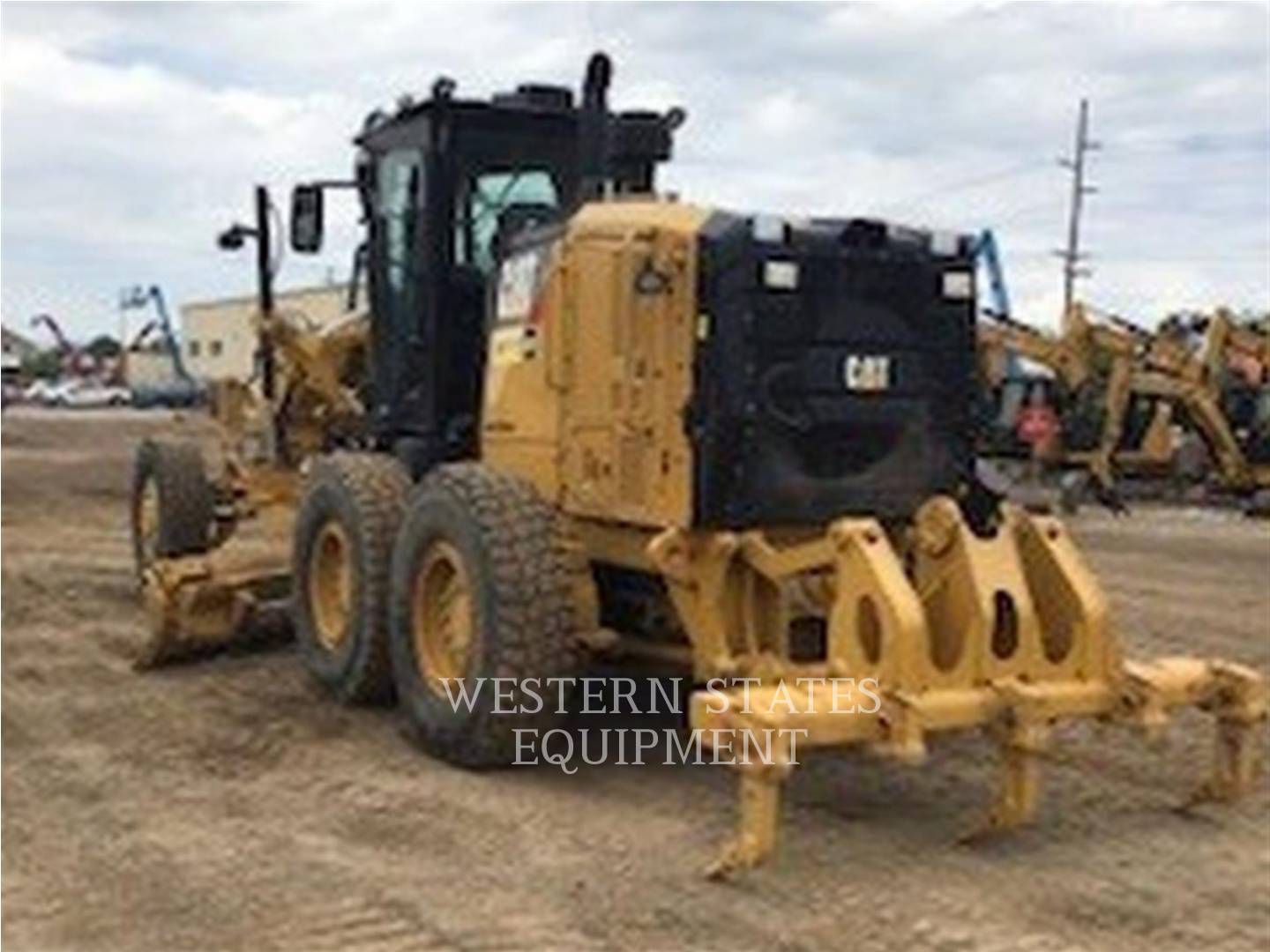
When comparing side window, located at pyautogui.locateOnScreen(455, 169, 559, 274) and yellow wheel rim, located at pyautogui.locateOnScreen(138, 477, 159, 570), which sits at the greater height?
side window, located at pyautogui.locateOnScreen(455, 169, 559, 274)

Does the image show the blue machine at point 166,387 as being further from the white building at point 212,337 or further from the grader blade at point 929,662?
the grader blade at point 929,662

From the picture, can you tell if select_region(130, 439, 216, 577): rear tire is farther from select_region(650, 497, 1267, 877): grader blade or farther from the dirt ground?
select_region(650, 497, 1267, 877): grader blade

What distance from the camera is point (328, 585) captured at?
33.0 feet

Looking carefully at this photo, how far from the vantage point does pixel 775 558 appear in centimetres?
766

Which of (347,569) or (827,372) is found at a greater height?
(827,372)

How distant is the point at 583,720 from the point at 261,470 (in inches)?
164

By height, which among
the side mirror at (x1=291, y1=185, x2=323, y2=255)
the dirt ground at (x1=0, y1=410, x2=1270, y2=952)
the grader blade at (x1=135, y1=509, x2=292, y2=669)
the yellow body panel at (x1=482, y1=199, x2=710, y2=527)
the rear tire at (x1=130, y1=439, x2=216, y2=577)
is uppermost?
the side mirror at (x1=291, y1=185, x2=323, y2=255)

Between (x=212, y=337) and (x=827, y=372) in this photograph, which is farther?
(x=212, y=337)

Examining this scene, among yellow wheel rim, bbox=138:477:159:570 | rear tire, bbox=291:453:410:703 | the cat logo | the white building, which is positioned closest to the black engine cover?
the cat logo

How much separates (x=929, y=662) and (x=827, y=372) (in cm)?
134

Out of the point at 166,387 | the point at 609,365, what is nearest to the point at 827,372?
the point at 609,365

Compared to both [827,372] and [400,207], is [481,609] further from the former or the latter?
[400,207]

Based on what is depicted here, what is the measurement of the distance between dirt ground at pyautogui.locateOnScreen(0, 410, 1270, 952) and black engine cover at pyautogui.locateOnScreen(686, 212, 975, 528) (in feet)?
3.80

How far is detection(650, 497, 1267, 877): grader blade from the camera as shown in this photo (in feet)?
22.3
